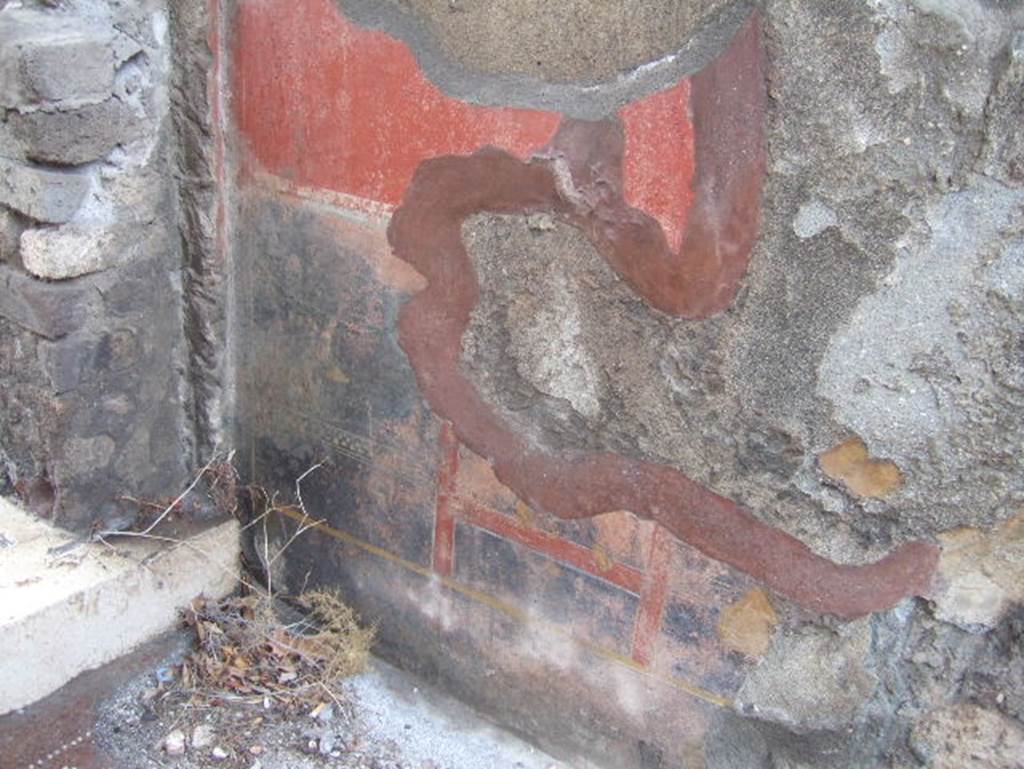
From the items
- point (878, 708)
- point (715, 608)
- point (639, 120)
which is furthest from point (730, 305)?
point (878, 708)

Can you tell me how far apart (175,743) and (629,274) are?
1311mm

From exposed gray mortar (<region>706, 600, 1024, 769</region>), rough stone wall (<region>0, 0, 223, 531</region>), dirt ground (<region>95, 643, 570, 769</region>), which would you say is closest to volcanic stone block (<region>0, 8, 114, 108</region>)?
rough stone wall (<region>0, 0, 223, 531</region>)

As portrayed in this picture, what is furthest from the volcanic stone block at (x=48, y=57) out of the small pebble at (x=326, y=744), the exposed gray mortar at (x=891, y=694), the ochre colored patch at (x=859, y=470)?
the exposed gray mortar at (x=891, y=694)

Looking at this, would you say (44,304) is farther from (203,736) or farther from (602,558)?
(602,558)

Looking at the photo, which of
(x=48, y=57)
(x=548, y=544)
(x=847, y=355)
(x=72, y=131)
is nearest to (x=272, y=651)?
(x=548, y=544)

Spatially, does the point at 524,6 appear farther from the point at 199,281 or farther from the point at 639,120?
the point at 199,281

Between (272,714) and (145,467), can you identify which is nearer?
(272,714)

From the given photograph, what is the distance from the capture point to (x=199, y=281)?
2389 millimetres

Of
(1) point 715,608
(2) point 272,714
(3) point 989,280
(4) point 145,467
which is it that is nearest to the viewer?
(3) point 989,280

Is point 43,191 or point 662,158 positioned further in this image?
point 43,191

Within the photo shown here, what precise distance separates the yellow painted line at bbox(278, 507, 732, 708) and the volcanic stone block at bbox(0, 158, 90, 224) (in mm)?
820

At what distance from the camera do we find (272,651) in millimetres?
2396

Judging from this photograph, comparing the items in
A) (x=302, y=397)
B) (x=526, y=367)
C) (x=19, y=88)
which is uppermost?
(x=19, y=88)

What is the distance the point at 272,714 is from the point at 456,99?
1306 mm
